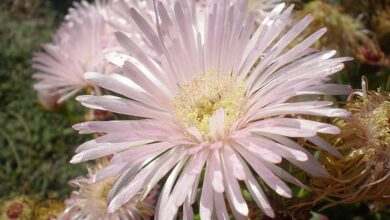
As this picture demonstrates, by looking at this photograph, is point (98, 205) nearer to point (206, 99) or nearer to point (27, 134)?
point (206, 99)

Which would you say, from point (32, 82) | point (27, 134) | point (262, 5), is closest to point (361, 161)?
point (262, 5)

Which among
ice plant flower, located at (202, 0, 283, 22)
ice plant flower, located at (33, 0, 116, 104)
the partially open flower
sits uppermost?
ice plant flower, located at (33, 0, 116, 104)

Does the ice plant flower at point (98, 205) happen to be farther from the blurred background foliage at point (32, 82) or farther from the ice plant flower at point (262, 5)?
the ice plant flower at point (262, 5)

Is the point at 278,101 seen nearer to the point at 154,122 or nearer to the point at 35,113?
the point at 154,122

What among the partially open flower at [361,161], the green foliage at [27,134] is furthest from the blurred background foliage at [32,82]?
the partially open flower at [361,161]

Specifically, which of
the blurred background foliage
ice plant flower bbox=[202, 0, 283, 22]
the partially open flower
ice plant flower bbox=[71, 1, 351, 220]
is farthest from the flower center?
ice plant flower bbox=[202, 0, 283, 22]

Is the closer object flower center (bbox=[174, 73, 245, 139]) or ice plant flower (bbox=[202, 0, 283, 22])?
flower center (bbox=[174, 73, 245, 139])

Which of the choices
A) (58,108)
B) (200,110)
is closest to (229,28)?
(200,110)

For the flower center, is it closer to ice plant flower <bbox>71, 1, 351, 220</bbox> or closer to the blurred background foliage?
A: ice plant flower <bbox>71, 1, 351, 220</bbox>

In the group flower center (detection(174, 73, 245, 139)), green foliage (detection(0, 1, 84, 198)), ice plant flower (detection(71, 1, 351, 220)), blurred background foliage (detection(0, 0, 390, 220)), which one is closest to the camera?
ice plant flower (detection(71, 1, 351, 220))
